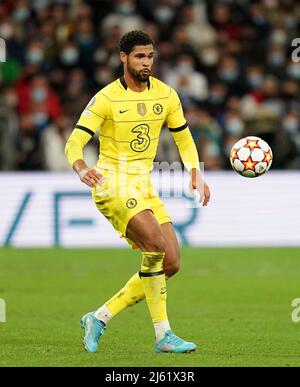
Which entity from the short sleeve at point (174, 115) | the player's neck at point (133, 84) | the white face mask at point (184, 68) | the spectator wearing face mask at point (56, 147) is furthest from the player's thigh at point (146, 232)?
the white face mask at point (184, 68)

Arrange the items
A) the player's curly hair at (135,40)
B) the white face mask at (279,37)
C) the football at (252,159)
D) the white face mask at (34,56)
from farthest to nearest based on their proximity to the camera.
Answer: the white face mask at (279,37)
the white face mask at (34,56)
the football at (252,159)
the player's curly hair at (135,40)

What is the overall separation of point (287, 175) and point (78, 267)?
4118mm

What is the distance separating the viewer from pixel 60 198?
1750cm

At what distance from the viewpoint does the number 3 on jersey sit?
878 cm

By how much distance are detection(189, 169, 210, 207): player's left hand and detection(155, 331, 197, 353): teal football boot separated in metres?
1.11

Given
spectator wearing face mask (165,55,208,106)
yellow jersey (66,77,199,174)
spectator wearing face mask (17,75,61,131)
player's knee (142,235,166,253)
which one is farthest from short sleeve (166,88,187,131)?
spectator wearing face mask (165,55,208,106)

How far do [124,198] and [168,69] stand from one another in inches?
465

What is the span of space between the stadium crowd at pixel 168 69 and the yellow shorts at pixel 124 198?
9.69 meters

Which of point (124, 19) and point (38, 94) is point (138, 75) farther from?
point (124, 19)

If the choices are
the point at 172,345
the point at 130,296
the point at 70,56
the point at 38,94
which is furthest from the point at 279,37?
the point at 172,345

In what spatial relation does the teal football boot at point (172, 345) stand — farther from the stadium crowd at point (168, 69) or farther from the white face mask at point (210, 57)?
the white face mask at point (210, 57)

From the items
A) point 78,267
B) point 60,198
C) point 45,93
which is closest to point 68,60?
point 45,93

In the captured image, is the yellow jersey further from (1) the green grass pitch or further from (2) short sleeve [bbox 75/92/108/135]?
(1) the green grass pitch

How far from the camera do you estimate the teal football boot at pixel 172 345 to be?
27.5 ft
